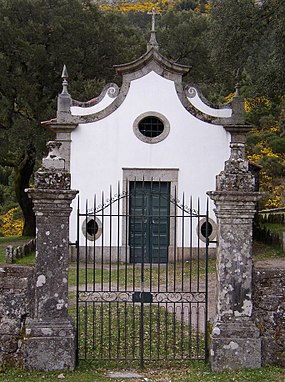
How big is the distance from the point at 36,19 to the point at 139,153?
9.17 meters

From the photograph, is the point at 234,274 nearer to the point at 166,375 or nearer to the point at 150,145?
the point at 166,375

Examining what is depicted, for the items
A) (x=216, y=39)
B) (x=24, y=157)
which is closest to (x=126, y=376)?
(x=216, y=39)

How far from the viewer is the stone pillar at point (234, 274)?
22.1 feet

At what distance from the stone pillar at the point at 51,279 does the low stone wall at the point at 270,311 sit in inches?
88.2

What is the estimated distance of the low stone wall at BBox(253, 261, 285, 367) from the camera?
22.5ft

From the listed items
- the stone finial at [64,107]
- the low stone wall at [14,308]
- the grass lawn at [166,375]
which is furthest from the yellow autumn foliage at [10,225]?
the grass lawn at [166,375]

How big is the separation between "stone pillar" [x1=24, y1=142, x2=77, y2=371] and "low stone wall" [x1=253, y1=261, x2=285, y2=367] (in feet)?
7.35

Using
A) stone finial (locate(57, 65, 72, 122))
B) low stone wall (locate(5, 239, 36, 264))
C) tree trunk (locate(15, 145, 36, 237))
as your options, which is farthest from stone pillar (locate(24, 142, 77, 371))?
tree trunk (locate(15, 145, 36, 237))

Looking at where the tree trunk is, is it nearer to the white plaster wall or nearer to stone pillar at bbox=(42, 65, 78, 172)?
stone pillar at bbox=(42, 65, 78, 172)

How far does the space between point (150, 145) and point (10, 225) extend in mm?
17008

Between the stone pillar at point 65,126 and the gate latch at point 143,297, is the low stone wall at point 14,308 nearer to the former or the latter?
the gate latch at point 143,297

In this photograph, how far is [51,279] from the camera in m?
6.77

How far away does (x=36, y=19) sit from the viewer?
22.9m

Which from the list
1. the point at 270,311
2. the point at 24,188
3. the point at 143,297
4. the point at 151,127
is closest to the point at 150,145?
the point at 151,127
